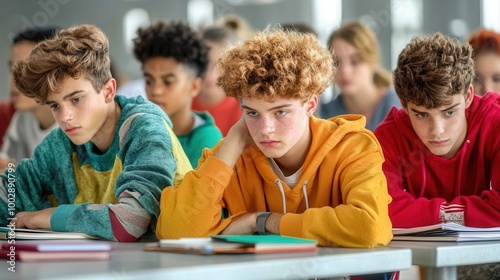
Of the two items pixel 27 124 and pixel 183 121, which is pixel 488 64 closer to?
pixel 183 121

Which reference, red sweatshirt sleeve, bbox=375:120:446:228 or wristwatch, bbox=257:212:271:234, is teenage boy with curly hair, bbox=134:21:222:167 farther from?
wristwatch, bbox=257:212:271:234

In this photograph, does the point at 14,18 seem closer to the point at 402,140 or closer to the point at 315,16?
the point at 315,16

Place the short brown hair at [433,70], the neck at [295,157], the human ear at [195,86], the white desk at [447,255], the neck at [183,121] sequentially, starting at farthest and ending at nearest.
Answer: the human ear at [195,86]
the neck at [183,121]
the short brown hair at [433,70]
the neck at [295,157]
the white desk at [447,255]

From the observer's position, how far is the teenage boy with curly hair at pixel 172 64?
340 centimetres

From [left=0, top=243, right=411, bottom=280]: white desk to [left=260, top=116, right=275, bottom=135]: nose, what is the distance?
36cm

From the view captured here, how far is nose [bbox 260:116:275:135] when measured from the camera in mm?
1845

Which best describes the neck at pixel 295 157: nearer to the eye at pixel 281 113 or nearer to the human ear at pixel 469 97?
the eye at pixel 281 113

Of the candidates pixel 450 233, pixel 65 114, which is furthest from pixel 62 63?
pixel 450 233

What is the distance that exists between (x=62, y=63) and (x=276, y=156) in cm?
62

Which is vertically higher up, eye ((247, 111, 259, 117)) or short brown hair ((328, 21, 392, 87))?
short brown hair ((328, 21, 392, 87))

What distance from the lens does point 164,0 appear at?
615cm

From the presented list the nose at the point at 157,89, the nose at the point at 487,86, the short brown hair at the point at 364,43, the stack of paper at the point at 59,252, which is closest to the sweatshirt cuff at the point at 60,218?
the stack of paper at the point at 59,252

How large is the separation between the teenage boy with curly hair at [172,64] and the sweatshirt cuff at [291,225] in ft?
5.15

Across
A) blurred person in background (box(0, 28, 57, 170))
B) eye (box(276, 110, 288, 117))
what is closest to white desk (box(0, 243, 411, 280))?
eye (box(276, 110, 288, 117))
